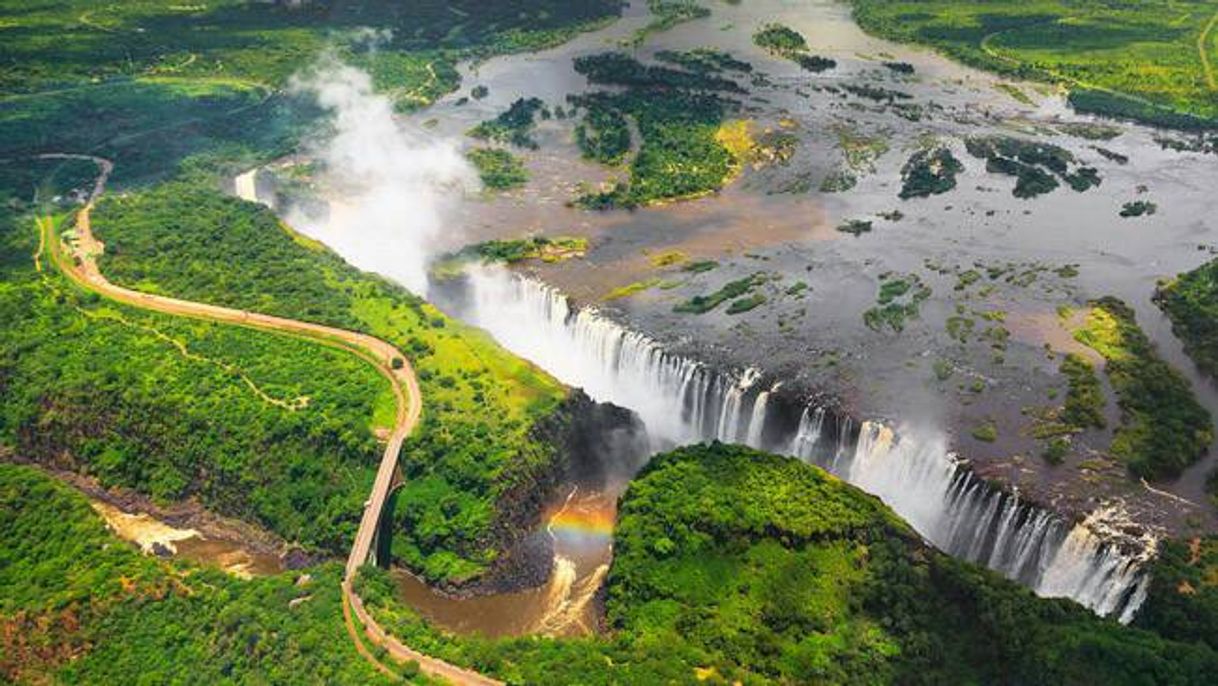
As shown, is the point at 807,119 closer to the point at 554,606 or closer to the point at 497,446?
the point at 497,446

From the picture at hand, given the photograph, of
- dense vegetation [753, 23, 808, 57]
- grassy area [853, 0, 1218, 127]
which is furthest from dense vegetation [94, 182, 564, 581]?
grassy area [853, 0, 1218, 127]

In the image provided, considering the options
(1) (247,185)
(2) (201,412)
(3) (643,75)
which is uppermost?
(3) (643,75)

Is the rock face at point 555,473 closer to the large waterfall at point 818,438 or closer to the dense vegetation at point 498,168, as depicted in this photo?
the large waterfall at point 818,438

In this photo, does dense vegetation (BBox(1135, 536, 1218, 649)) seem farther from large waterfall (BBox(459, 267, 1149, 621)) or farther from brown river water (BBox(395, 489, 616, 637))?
brown river water (BBox(395, 489, 616, 637))

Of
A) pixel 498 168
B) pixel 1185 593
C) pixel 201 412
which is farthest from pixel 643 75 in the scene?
pixel 1185 593

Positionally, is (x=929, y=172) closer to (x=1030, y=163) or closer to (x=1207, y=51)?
(x=1030, y=163)

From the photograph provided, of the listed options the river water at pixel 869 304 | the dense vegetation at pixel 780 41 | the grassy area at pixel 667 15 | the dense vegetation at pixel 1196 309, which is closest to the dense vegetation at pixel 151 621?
the river water at pixel 869 304
